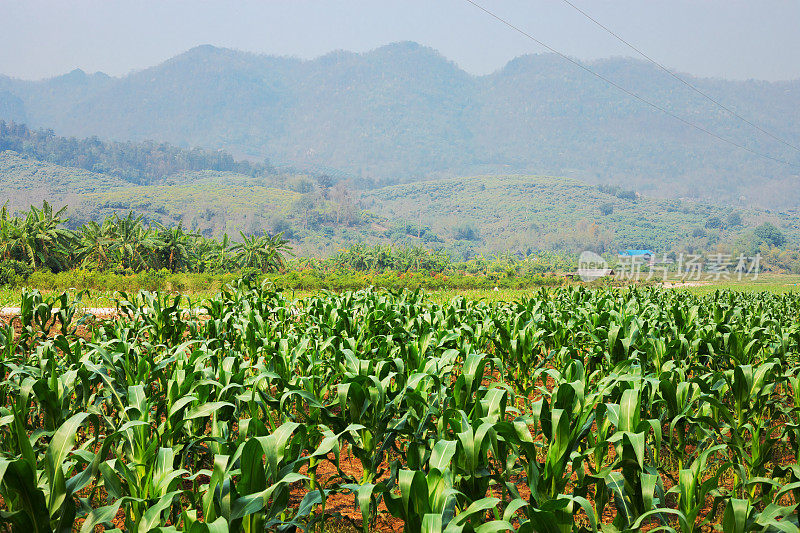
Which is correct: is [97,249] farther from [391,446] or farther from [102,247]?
[391,446]

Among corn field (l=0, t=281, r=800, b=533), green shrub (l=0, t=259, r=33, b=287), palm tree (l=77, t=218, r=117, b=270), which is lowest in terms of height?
green shrub (l=0, t=259, r=33, b=287)

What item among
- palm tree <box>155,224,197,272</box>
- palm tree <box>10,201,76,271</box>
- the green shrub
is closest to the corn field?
the green shrub

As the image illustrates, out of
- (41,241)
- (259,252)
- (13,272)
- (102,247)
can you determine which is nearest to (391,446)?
(13,272)

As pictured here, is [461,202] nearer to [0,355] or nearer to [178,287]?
[178,287]

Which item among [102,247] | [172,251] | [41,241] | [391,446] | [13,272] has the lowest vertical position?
[13,272]

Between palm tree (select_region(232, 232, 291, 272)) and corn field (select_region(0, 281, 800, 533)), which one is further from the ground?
corn field (select_region(0, 281, 800, 533))

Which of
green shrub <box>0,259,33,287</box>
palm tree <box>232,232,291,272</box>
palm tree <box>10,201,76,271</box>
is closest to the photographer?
green shrub <box>0,259,33,287</box>

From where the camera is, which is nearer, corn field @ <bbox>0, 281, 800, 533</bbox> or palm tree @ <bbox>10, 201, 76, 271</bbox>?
corn field @ <bbox>0, 281, 800, 533</bbox>

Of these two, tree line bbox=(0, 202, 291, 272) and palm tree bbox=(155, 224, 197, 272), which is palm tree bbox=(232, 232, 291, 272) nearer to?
tree line bbox=(0, 202, 291, 272)

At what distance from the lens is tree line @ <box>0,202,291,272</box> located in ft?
64.8

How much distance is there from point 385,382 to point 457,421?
819mm

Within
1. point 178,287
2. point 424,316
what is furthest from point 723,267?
point 424,316

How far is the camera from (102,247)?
70.7 feet

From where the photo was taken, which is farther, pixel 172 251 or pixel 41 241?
pixel 172 251
